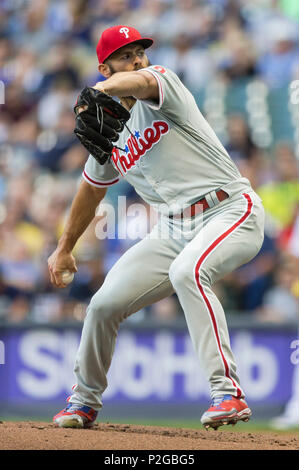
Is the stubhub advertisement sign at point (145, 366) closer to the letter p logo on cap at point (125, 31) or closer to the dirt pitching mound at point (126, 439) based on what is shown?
the dirt pitching mound at point (126, 439)

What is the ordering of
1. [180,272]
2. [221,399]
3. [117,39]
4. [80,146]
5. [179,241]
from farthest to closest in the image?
[80,146]
[179,241]
[117,39]
[180,272]
[221,399]

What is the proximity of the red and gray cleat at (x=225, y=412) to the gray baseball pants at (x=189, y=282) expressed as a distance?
46mm

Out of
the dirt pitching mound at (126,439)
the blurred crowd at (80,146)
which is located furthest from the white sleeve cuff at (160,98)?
the blurred crowd at (80,146)

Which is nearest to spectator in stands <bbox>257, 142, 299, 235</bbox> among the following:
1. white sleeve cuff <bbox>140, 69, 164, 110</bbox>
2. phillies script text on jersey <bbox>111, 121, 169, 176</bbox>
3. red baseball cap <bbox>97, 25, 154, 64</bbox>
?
phillies script text on jersey <bbox>111, 121, 169, 176</bbox>

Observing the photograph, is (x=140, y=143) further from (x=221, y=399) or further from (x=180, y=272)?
(x=221, y=399)

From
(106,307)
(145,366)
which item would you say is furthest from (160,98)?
(145,366)

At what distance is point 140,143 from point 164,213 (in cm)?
41

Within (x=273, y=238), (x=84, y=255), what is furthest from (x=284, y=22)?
(x=84, y=255)

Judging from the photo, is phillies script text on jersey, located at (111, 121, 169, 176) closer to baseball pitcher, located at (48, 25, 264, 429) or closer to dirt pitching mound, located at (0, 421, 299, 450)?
→ baseball pitcher, located at (48, 25, 264, 429)

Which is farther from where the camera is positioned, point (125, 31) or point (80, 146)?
point (80, 146)

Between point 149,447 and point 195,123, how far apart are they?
1.64 m

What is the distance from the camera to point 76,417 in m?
4.36

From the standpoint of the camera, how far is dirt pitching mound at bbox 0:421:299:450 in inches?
143

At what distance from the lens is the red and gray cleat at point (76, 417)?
4.34 metres
